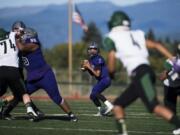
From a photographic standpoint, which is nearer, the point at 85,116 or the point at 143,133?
the point at 143,133

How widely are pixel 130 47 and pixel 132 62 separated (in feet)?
0.70

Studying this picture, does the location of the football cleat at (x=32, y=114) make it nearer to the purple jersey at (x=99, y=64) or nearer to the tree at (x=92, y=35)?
the purple jersey at (x=99, y=64)

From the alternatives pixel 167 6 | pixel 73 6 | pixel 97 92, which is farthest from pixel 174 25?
pixel 97 92

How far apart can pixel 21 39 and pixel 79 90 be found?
989 inches

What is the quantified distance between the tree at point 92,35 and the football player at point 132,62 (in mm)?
93399

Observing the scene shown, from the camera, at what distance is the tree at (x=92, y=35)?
105550 mm

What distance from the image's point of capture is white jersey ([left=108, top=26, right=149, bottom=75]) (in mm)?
9828

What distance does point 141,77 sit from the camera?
9.72 metres

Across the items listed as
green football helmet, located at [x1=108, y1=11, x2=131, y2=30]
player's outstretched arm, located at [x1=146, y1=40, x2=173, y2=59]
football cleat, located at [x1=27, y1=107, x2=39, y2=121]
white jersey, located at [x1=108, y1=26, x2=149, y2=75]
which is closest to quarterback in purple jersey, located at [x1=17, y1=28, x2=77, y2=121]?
football cleat, located at [x1=27, y1=107, x2=39, y2=121]

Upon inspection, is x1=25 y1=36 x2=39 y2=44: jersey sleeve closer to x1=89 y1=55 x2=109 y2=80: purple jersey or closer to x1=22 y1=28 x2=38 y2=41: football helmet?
x1=22 y1=28 x2=38 y2=41: football helmet

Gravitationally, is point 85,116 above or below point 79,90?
above

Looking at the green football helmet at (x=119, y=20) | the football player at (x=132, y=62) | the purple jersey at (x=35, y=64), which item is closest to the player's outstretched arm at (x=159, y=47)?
the football player at (x=132, y=62)

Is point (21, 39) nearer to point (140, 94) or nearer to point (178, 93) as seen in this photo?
point (178, 93)

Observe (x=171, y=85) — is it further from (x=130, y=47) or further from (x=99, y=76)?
(x=130, y=47)
